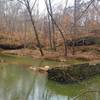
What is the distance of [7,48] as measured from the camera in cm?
3822

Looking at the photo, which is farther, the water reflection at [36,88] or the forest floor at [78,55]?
the forest floor at [78,55]

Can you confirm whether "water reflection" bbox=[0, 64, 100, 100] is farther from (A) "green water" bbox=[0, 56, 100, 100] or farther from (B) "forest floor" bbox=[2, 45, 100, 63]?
(B) "forest floor" bbox=[2, 45, 100, 63]

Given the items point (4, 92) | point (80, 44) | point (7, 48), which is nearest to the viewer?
point (4, 92)

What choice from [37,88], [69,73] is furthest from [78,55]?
[37,88]

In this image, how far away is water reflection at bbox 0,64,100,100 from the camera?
10.7 metres

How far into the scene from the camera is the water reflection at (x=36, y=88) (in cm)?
1072

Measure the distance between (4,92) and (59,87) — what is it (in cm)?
308

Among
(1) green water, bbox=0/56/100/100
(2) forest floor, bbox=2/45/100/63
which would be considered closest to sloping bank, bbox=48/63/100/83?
(1) green water, bbox=0/56/100/100

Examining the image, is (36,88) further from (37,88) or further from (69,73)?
(69,73)

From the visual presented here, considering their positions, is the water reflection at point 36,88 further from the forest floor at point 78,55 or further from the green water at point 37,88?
the forest floor at point 78,55

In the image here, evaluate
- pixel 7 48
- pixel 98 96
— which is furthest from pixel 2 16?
pixel 98 96

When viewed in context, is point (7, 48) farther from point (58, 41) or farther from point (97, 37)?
point (97, 37)

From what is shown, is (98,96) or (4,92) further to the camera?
(4,92)

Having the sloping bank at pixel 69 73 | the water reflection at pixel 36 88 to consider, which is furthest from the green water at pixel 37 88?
the sloping bank at pixel 69 73
